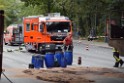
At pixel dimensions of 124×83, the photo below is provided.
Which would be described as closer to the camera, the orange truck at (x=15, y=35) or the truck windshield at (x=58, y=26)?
the truck windshield at (x=58, y=26)

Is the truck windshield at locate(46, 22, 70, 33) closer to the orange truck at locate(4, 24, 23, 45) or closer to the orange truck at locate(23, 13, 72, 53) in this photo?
the orange truck at locate(23, 13, 72, 53)

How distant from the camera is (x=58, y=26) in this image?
32750mm

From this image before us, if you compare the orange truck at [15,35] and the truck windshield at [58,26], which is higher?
the truck windshield at [58,26]

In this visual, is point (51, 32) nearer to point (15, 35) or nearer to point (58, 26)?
point (58, 26)

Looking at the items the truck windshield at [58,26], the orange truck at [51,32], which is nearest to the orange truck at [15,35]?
the orange truck at [51,32]

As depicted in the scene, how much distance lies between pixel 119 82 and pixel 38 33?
17824mm

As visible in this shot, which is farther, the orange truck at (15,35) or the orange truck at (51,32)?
the orange truck at (15,35)

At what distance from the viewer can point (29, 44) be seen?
35375 millimetres

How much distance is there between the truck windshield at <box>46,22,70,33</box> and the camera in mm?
32719

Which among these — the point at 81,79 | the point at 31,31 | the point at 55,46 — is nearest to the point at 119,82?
the point at 81,79

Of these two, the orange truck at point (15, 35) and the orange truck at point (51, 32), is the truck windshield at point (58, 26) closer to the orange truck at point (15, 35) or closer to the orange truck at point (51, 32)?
the orange truck at point (51, 32)

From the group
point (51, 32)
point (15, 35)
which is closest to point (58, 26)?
point (51, 32)

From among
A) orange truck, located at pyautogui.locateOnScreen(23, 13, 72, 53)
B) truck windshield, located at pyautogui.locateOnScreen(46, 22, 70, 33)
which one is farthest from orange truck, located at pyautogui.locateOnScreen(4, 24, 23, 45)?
truck windshield, located at pyautogui.locateOnScreen(46, 22, 70, 33)

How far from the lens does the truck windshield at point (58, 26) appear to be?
32719 mm
